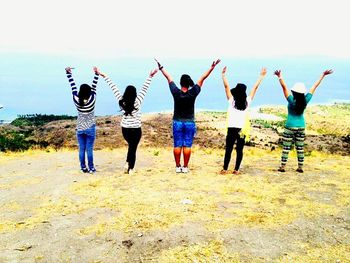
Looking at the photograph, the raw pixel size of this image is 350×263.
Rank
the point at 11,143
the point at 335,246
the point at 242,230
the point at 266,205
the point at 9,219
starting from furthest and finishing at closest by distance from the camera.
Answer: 1. the point at 11,143
2. the point at 266,205
3. the point at 9,219
4. the point at 242,230
5. the point at 335,246

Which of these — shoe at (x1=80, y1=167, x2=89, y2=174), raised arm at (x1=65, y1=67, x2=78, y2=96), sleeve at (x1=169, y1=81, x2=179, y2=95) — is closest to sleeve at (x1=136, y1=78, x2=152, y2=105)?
sleeve at (x1=169, y1=81, x2=179, y2=95)

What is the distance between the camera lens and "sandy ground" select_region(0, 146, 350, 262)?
22.0 feet

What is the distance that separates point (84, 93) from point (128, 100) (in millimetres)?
1131

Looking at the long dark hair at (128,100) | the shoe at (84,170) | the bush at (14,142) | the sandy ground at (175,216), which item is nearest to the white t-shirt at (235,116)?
the sandy ground at (175,216)

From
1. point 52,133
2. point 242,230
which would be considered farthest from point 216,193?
point 52,133

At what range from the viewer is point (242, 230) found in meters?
7.43

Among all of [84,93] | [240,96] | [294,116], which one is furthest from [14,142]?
[294,116]

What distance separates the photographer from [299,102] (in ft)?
36.4

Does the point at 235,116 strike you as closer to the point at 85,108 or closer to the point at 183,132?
the point at 183,132

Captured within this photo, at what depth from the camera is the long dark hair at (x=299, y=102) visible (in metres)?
11.0

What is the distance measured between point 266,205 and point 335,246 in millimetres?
1974

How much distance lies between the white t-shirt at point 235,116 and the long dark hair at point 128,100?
2426 millimetres

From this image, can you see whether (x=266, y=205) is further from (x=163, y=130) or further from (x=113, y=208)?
(x=163, y=130)

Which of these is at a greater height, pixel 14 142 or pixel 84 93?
pixel 84 93
